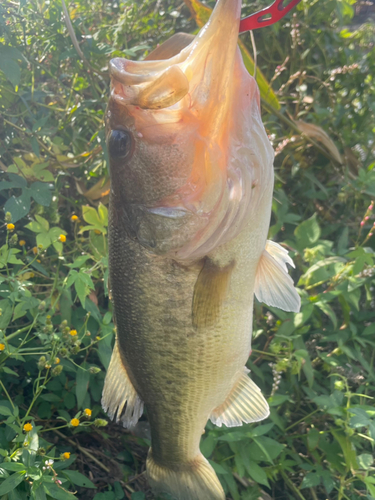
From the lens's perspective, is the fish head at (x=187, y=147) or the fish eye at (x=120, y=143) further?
the fish eye at (x=120, y=143)

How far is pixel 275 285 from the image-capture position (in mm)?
1310

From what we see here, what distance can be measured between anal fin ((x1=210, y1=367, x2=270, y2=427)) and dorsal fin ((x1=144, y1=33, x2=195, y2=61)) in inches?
40.7

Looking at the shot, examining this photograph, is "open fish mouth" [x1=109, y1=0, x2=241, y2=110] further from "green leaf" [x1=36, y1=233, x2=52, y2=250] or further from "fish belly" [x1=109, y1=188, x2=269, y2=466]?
"green leaf" [x1=36, y1=233, x2=52, y2=250]

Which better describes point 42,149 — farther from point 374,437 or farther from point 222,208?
point 374,437

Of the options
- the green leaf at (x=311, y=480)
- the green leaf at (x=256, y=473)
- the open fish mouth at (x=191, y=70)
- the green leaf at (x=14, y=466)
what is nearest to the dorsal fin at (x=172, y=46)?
the open fish mouth at (x=191, y=70)

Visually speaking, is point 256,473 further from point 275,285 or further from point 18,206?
point 18,206

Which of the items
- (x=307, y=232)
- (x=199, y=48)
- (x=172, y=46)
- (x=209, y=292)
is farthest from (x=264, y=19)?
(x=307, y=232)

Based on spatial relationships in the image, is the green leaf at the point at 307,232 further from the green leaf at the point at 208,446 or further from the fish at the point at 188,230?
the green leaf at the point at 208,446

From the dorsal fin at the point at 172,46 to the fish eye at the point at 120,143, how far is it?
24cm

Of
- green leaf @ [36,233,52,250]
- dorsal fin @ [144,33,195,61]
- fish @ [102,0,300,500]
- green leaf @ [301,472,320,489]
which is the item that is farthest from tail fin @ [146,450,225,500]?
dorsal fin @ [144,33,195,61]

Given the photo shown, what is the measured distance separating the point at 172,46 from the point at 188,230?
49 centimetres

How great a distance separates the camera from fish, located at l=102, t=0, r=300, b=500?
100 centimetres

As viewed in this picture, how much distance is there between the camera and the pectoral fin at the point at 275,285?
130 cm

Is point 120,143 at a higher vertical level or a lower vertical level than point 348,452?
higher
